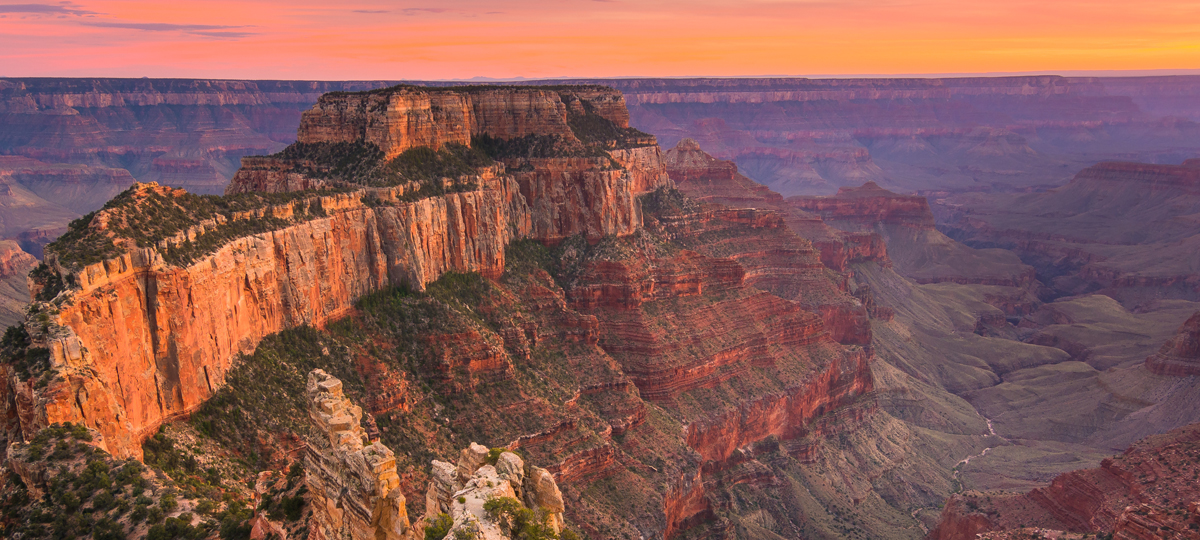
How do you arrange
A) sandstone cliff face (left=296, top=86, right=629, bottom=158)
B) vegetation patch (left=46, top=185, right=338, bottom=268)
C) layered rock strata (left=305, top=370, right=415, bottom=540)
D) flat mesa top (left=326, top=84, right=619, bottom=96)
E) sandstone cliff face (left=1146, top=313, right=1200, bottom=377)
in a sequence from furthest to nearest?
sandstone cliff face (left=1146, top=313, right=1200, bottom=377) < flat mesa top (left=326, top=84, right=619, bottom=96) < sandstone cliff face (left=296, top=86, right=629, bottom=158) < vegetation patch (left=46, top=185, right=338, bottom=268) < layered rock strata (left=305, top=370, right=415, bottom=540)

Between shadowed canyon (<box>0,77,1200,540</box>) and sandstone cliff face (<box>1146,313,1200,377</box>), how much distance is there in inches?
16.9

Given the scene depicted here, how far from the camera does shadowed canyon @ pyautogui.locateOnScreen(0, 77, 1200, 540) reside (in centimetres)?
3466

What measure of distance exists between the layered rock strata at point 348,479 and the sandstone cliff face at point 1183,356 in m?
135

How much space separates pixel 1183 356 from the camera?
12656 centimetres

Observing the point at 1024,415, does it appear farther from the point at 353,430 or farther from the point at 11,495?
the point at 11,495

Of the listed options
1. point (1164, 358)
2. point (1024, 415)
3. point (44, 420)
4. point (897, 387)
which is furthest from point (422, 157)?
point (1164, 358)

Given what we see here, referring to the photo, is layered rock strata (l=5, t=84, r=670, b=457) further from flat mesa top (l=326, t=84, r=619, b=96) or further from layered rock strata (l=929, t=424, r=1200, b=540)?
layered rock strata (l=929, t=424, r=1200, b=540)

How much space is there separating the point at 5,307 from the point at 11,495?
478 ft

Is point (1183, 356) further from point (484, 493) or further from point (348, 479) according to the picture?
point (348, 479)

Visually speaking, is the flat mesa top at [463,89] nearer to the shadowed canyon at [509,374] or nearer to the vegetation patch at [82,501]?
the shadowed canyon at [509,374]

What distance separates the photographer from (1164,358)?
422 feet

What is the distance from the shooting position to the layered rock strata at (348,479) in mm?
30641

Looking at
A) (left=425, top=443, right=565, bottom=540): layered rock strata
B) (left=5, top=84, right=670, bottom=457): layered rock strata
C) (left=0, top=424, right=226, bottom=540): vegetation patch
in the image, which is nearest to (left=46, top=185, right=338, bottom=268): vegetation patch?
(left=5, top=84, right=670, bottom=457): layered rock strata

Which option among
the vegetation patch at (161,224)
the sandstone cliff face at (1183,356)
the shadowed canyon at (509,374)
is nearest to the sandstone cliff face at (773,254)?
the shadowed canyon at (509,374)
